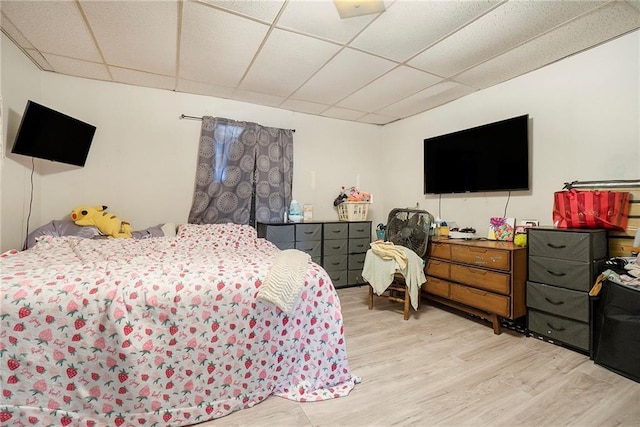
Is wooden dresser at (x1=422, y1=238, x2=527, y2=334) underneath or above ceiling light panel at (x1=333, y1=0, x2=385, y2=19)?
underneath

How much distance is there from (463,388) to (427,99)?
3.10 metres

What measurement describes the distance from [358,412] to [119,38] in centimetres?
316

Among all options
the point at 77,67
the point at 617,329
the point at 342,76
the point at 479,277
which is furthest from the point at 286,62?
the point at 617,329

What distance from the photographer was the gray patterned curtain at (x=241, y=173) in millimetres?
3406

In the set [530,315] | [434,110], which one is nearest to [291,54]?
[434,110]

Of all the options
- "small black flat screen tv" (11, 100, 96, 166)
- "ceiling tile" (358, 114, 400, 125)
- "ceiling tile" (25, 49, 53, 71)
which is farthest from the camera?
"ceiling tile" (358, 114, 400, 125)

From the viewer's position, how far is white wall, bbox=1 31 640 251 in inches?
90.2

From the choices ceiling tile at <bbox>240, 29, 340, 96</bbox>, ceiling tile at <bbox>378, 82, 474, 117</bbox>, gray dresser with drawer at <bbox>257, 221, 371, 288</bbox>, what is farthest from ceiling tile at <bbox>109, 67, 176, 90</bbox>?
ceiling tile at <bbox>378, 82, 474, 117</bbox>

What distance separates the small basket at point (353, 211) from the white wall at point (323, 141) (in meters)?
0.24

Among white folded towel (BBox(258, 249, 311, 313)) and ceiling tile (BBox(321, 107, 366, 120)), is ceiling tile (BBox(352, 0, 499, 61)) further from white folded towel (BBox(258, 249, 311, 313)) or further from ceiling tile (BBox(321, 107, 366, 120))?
white folded towel (BBox(258, 249, 311, 313))

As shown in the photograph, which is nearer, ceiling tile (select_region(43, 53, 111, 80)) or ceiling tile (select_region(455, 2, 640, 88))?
ceiling tile (select_region(455, 2, 640, 88))

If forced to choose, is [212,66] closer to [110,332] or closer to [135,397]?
[110,332]

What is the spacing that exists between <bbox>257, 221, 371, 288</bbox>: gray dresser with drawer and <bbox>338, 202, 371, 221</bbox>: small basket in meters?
0.16

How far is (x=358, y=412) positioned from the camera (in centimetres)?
148
